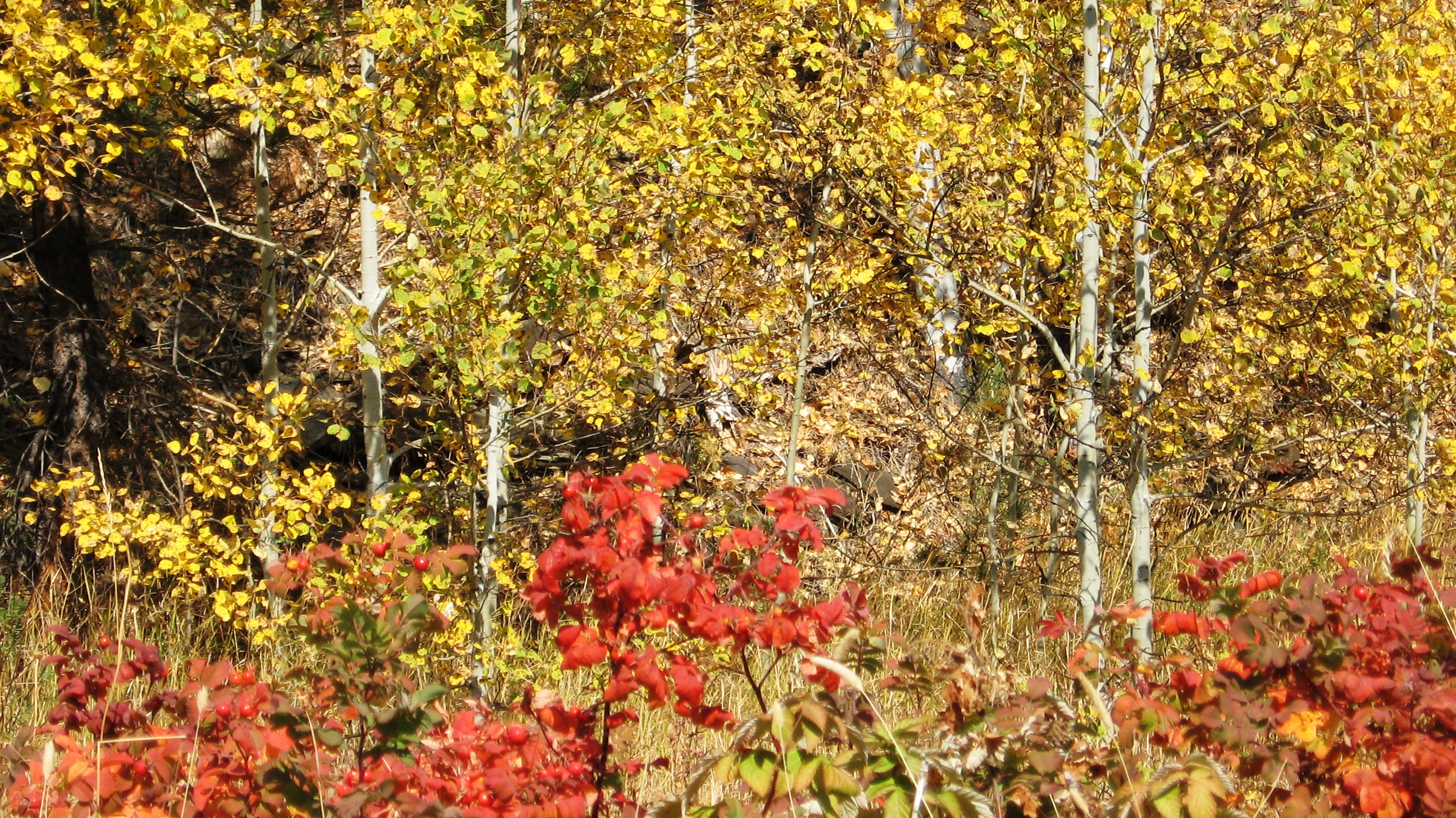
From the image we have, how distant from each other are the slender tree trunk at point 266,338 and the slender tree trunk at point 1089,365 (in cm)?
343

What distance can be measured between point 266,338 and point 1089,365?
422cm

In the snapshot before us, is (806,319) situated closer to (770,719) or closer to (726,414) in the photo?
(726,414)

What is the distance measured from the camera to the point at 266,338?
6547 mm

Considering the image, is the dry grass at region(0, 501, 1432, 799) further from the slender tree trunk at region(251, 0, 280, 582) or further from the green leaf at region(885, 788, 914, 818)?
the green leaf at region(885, 788, 914, 818)

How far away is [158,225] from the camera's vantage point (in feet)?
27.5

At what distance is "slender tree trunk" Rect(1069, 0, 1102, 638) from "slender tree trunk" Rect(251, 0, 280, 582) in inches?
135

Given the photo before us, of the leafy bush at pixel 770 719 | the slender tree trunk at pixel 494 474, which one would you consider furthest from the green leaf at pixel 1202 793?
the slender tree trunk at pixel 494 474

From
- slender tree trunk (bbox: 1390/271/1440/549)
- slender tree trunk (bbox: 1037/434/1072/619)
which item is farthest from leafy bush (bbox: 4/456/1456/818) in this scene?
slender tree trunk (bbox: 1390/271/1440/549)

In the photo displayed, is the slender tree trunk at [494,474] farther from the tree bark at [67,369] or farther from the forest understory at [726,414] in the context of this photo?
the tree bark at [67,369]

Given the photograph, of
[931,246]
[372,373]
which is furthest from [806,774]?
[372,373]

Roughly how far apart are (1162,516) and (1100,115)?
3.85m

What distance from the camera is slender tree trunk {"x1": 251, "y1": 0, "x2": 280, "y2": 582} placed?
568cm

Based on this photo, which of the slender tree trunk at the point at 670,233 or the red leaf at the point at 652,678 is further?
the slender tree trunk at the point at 670,233

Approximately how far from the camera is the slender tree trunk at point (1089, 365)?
188 inches
